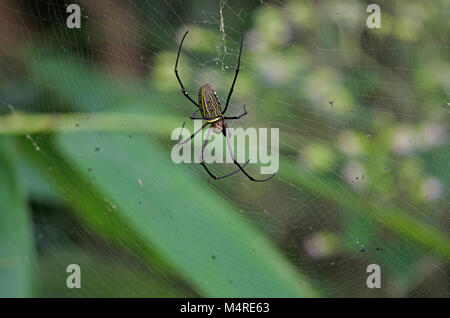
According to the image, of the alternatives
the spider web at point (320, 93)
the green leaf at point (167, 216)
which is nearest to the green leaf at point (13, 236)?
Answer: the green leaf at point (167, 216)

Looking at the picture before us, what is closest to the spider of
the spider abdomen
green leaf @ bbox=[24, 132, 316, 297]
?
the spider abdomen

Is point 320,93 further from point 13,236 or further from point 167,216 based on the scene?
point 13,236

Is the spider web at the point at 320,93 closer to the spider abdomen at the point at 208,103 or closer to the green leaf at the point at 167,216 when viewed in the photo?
the spider abdomen at the point at 208,103

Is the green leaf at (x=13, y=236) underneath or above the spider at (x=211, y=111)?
underneath

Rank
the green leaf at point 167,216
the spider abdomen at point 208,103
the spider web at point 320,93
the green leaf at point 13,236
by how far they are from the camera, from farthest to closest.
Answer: the spider web at point 320,93, the spider abdomen at point 208,103, the green leaf at point 167,216, the green leaf at point 13,236

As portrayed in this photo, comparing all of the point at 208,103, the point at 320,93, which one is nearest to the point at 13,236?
the point at 208,103

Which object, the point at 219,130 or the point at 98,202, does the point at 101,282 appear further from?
the point at 219,130

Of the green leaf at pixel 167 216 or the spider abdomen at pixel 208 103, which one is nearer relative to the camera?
the green leaf at pixel 167 216
